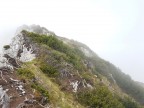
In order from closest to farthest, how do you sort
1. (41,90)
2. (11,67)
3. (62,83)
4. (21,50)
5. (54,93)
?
1. (41,90)
2. (54,93)
3. (11,67)
4. (62,83)
5. (21,50)

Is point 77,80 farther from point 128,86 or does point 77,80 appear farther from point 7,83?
point 128,86

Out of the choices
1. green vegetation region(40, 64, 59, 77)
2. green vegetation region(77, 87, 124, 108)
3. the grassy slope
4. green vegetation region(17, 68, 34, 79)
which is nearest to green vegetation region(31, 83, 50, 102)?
the grassy slope

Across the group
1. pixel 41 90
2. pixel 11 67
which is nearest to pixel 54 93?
pixel 41 90

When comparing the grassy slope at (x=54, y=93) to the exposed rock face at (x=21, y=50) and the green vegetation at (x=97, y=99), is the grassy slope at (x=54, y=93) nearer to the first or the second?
the green vegetation at (x=97, y=99)

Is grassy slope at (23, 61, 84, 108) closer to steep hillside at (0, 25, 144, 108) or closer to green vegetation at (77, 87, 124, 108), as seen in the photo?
steep hillside at (0, 25, 144, 108)

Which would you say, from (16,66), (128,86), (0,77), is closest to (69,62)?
(16,66)

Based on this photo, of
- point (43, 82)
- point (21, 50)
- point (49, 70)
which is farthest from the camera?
point (21, 50)

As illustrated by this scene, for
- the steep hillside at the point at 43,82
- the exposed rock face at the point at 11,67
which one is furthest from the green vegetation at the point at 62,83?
the exposed rock face at the point at 11,67

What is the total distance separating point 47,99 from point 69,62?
51.6 feet

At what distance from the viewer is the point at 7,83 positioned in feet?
126

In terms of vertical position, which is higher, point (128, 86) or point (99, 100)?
point (99, 100)

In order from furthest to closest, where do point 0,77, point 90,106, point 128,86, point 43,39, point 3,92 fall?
point 128,86 < point 43,39 < point 90,106 < point 0,77 < point 3,92

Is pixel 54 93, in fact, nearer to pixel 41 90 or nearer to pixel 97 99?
pixel 41 90

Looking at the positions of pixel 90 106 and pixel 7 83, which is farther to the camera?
pixel 90 106
